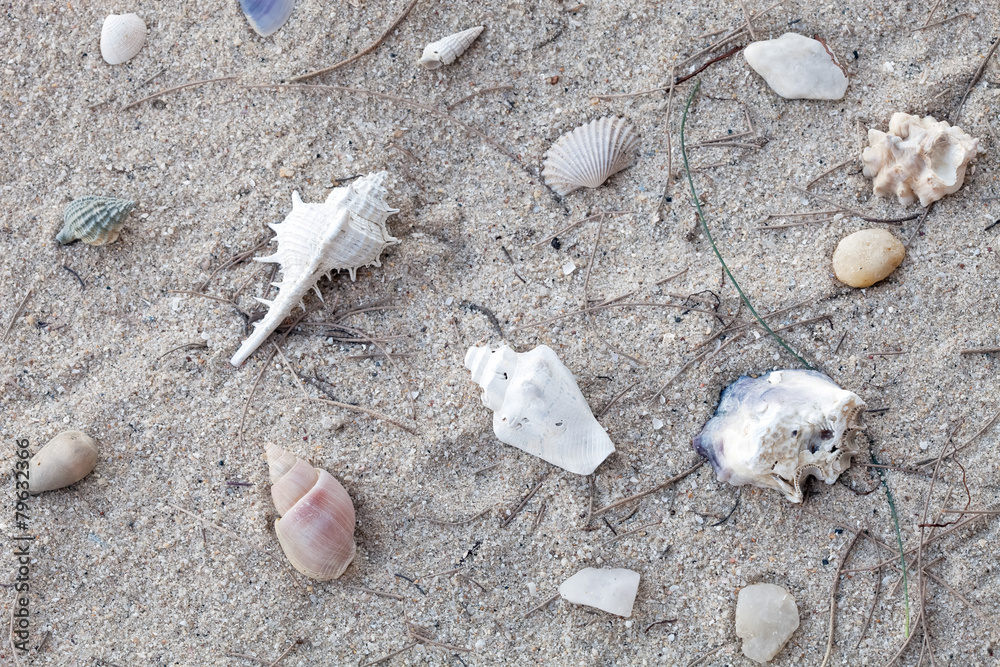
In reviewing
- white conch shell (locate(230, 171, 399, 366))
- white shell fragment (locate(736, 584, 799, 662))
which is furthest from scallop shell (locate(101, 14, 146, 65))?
white shell fragment (locate(736, 584, 799, 662))

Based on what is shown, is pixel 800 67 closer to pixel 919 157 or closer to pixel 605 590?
pixel 919 157

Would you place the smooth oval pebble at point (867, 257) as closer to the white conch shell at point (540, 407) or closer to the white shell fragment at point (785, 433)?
the white shell fragment at point (785, 433)

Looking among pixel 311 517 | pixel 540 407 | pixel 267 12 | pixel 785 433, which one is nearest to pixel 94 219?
pixel 267 12

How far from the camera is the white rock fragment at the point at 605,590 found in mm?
2723

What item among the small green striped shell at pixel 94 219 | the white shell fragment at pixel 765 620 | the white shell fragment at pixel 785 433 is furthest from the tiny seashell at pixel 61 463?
the white shell fragment at pixel 765 620

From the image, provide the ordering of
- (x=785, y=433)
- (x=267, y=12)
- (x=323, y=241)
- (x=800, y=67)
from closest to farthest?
(x=785, y=433) < (x=323, y=241) < (x=800, y=67) < (x=267, y=12)

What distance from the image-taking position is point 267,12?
9.58ft

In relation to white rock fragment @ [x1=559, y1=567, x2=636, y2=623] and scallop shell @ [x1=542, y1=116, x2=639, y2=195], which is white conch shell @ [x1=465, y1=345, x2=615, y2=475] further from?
scallop shell @ [x1=542, y1=116, x2=639, y2=195]

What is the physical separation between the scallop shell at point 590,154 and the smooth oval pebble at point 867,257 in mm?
894

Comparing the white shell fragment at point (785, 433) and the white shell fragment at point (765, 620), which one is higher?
the white shell fragment at point (785, 433)

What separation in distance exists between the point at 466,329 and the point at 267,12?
4.93 feet

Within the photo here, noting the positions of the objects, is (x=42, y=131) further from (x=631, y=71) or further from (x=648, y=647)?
(x=648, y=647)

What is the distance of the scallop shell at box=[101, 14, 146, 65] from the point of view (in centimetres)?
295

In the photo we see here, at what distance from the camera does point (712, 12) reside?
2904mm
